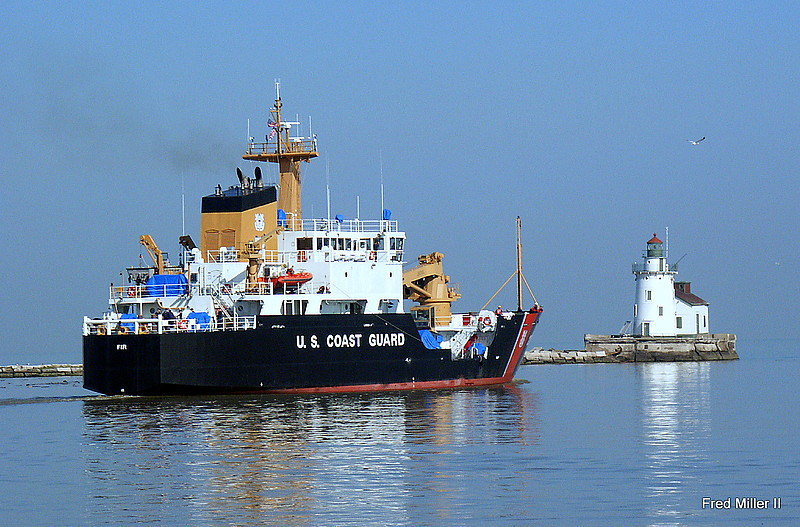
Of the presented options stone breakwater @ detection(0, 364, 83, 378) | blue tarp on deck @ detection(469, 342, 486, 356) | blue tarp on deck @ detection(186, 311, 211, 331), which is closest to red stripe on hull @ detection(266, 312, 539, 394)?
blue tarp on deck @ detection(469, 342, 486, 356)

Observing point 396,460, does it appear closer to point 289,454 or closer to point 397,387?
point 289,454

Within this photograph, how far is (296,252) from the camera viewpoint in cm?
3606

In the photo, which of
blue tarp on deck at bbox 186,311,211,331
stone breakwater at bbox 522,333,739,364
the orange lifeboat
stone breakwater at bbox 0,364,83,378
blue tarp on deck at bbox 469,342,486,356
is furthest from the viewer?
stone breakwater at bbox 522,333,739,364

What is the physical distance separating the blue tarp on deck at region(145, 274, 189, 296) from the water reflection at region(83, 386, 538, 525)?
3196 mm

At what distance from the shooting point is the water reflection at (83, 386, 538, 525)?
54.6 feet

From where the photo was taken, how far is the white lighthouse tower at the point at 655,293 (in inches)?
2518

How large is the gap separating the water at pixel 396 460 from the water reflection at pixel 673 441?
57 mm

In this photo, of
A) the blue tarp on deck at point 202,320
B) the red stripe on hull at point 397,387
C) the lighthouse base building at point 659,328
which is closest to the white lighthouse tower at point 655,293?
the lighthouse base building at point 659,328

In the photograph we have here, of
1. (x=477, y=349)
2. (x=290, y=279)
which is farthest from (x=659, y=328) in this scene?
(x=290, y=279)

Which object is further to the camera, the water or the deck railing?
the deck railing

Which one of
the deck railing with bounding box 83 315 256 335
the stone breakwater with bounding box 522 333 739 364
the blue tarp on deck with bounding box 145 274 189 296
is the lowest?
the stone breakwater with bounding box 522 333 739 364

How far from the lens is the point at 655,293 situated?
6412cm

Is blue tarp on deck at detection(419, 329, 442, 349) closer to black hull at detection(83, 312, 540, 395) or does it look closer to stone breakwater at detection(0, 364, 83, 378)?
black hull at detection(83, 312, 540, 395)

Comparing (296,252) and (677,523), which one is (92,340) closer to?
(296,252)
